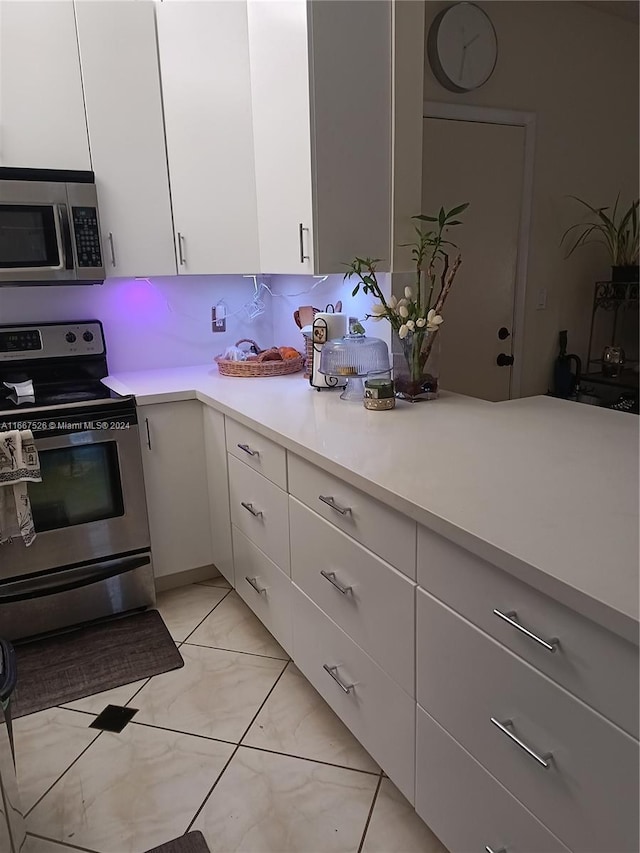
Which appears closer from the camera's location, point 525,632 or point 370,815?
point 525,632

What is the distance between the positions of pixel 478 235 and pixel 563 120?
2.65 ft

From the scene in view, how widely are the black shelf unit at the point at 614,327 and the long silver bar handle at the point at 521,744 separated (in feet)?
8.28

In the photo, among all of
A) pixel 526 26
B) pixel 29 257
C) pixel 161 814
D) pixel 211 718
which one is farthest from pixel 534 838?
pixel 526 26

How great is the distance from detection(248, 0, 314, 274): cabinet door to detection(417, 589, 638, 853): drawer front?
1412mm

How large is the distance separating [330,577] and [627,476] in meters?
0.76

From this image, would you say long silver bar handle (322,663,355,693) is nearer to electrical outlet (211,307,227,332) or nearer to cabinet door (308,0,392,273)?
cabinet door (308,0,392,273)

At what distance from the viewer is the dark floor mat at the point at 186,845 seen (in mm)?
1465

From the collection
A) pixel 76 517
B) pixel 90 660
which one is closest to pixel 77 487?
pixel 76 517

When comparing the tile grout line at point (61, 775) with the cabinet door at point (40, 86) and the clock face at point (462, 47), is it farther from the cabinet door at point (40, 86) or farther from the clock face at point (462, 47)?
the clock face at point (462, 47)

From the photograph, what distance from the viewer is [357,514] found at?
56.8 inches

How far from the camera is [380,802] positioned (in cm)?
158

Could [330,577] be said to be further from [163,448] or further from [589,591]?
[163,448]

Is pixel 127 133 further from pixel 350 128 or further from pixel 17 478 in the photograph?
pixel 17 478

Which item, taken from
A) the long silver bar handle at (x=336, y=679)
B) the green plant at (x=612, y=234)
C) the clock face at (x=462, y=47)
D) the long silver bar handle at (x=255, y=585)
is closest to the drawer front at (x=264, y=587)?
the long silver bar handle at (x=255, y=585)
